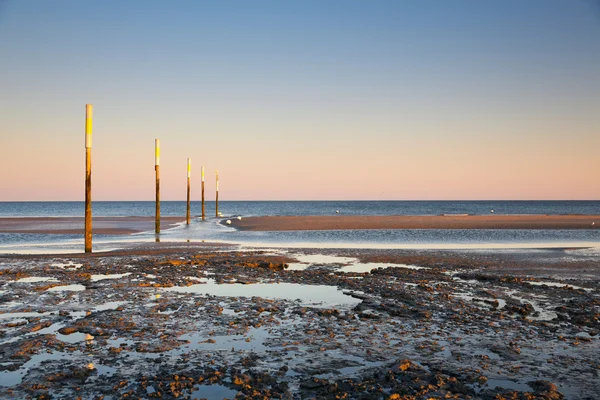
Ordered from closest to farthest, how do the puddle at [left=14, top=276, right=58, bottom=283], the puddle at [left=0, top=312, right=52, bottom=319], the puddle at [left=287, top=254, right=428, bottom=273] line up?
1. the puddle at [left=0, top=312, right=52, bottom=319]
2. the puddle at [left=14, top=276, right=58, bottom=283]
3. the puddle at [left=287, top=254, right=428, bottom=273]

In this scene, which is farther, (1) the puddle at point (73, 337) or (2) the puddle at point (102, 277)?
(2) the puddle at point (102, 277)

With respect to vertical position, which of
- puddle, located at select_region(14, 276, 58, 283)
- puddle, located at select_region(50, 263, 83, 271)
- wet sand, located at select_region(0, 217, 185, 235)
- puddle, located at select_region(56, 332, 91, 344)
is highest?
puddle, located at select_region(56, 332, 91, 344)

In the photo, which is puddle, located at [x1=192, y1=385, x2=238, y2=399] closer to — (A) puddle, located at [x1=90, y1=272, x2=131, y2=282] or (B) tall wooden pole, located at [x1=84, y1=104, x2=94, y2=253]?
(A) puddle, located at [x1=90, y1=272, x2=131, y2=282]

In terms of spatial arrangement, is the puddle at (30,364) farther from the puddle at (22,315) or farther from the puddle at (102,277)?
the puddle at (102,277)

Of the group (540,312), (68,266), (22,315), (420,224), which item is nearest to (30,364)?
(22,315)

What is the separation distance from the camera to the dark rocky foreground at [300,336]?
616cm

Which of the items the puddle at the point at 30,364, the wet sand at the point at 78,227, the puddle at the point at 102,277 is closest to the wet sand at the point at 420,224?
the wet sand at the point at 78,227

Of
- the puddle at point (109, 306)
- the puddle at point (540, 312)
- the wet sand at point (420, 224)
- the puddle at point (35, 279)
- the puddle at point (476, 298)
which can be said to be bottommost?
the puddle at point (35, 279)

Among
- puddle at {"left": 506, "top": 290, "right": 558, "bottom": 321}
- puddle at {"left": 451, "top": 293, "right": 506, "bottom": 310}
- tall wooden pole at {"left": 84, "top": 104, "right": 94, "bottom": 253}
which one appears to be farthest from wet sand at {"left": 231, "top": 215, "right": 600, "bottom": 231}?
puddle at {"left": 506, "top": 290, "right": 558, "bottom": 321}

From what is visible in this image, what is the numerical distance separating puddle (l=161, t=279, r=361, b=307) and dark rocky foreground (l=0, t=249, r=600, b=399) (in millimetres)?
45

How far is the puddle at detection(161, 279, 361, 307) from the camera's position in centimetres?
1162

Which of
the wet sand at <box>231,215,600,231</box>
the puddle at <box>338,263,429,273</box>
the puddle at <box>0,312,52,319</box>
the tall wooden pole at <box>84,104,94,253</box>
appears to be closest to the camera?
the puddle at <box>0,312,52,319</box>

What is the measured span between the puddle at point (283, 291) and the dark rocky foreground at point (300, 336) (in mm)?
45

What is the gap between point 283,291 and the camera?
13039 millimetres
